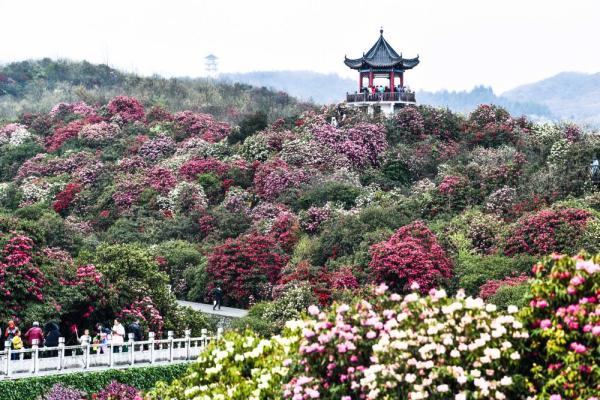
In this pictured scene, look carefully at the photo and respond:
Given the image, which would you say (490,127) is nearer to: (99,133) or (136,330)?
(99,133)

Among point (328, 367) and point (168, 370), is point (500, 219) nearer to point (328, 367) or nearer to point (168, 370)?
point (168, 370)

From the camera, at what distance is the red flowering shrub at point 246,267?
4941 centimetres

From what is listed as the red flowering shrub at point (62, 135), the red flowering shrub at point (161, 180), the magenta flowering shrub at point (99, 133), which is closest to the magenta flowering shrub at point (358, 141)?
the red flowering shrub at point (161, 180)

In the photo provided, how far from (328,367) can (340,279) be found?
1073 inches

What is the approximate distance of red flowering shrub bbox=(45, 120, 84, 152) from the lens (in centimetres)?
7750

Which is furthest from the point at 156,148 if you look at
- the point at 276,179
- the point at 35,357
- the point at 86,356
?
the point at 35,357

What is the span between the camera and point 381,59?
7044 cm

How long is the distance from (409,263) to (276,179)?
18.2m

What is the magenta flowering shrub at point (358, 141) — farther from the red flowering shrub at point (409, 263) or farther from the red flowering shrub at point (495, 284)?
the red flowering shrub at point (495, 284)

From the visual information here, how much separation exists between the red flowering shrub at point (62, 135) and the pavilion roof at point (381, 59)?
19.2 m

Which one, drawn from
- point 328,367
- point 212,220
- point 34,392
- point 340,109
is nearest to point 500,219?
point 212,220

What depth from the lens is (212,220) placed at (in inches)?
2336

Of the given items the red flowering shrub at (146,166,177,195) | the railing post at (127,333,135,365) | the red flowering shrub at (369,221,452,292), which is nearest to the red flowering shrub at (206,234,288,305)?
the red flowering shrub at (369,221,452,292)

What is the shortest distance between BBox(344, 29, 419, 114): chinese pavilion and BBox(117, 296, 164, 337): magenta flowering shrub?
3276 cm
